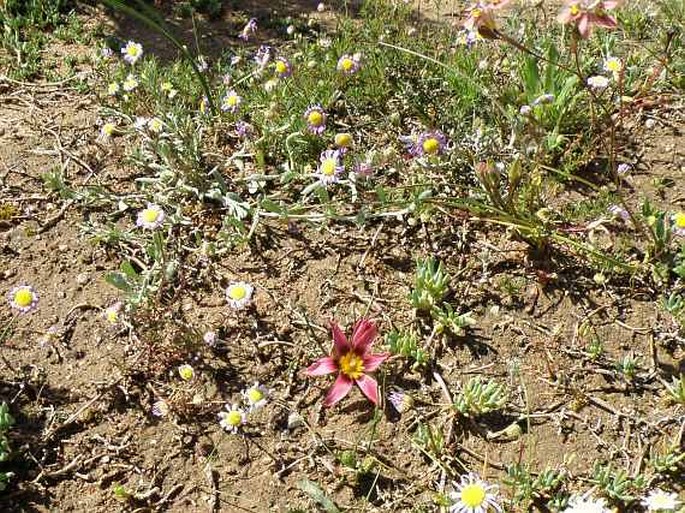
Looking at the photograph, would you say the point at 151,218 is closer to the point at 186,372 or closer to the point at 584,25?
the point at 186,372

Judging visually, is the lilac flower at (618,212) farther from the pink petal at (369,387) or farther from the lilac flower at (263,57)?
the lilac flower at (263,57)

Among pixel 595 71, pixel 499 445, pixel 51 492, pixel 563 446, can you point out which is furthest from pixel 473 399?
pixel 595 71

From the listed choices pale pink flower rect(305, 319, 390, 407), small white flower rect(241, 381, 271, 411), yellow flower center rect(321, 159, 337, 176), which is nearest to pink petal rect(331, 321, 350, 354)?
pale pink flower rect(305, 319, 390, 407)

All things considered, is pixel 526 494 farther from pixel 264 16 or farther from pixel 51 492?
pixel 264 16

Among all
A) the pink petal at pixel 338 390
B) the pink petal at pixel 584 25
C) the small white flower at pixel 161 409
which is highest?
the pink petal at pixel 584 25

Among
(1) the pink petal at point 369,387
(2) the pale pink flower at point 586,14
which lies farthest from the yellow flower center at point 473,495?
(2) the pale pink flower at point 586,14

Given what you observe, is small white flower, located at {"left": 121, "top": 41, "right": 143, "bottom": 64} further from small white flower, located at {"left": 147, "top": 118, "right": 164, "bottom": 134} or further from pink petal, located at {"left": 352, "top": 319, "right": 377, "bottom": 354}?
pink petal, located at {"left": 352, "top": 319, "right": 377, "bottom": 354}
